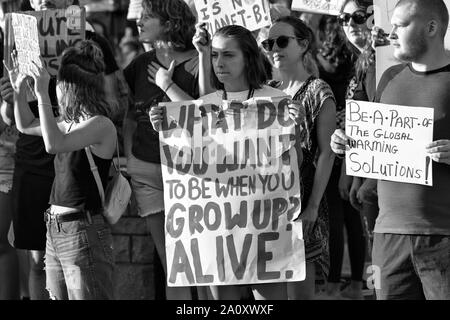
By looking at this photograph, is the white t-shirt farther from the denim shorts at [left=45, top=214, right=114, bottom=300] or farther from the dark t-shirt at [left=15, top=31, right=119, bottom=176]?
the dark t-shirt at [left=15, top=31, right=119, bottom=176]

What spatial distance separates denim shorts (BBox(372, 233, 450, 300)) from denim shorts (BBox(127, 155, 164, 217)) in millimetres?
1600

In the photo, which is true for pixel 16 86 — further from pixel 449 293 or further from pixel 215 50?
pixel 449 293

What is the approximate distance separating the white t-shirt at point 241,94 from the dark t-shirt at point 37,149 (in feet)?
3.21

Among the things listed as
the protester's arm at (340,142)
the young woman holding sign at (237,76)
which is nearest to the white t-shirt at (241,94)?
the young woman holding sign at (237,76)

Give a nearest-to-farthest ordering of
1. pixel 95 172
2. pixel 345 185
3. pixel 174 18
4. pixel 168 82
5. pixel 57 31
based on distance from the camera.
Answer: pixel 95 172
pixel 168 82
pixel 174 18
pixel 57 31
pixel 345 185

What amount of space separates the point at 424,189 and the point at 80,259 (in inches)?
68.8

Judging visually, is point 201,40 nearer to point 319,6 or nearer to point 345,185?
point 319,6

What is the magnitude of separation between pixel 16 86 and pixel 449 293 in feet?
8.44

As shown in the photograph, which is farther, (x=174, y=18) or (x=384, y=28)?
(x=174, y=18)

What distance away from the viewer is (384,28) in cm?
537

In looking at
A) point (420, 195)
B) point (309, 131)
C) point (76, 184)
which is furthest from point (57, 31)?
point (420, 195)

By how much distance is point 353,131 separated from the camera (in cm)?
494
